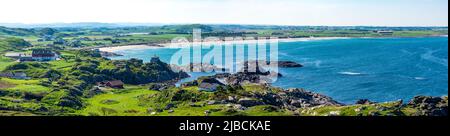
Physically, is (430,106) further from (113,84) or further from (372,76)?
(372,76)

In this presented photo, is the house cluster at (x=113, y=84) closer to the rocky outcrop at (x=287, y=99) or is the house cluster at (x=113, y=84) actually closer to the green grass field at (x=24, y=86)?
the green grass field at (x=24, y=86)

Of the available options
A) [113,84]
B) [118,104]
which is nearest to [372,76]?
[113,84]

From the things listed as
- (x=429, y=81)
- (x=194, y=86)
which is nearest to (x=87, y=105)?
(x=194, y=86)

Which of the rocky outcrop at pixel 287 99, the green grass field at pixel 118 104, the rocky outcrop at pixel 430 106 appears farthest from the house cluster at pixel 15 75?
the rocky outcrop at pixel 430 106

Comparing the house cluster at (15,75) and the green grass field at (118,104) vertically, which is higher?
the house cluster at (15,75)

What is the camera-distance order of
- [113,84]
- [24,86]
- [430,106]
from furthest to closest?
[113,84]
[24,86]
[430,106]
